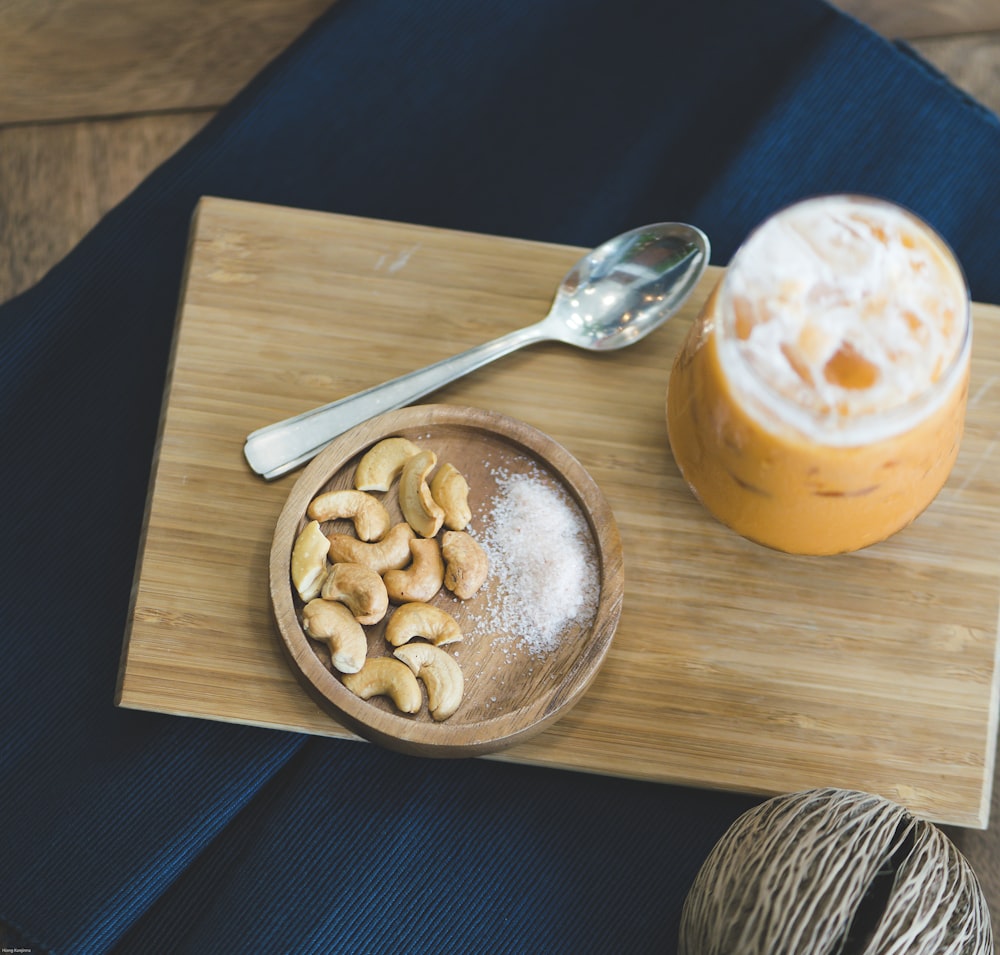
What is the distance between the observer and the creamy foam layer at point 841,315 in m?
0.57

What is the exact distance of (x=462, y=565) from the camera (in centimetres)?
69

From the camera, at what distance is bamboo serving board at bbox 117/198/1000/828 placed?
28.2 inches

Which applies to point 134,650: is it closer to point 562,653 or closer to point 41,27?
point 562,653

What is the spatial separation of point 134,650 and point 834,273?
458 mm

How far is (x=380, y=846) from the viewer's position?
2.47 feet

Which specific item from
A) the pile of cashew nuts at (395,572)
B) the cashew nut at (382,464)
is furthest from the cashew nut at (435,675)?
the cashew nut at (382,464)

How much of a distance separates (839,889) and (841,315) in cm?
30

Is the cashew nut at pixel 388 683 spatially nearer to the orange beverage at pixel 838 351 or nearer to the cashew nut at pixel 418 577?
the cashew nut at pixel 418 577

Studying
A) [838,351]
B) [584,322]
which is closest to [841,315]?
[838,351]

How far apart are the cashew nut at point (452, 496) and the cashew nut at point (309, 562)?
7 cm

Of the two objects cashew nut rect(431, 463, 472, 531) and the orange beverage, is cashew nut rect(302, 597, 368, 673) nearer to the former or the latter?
cashew nut rect(431, 463, 472, 531)

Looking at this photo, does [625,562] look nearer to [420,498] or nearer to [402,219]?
[420,498]

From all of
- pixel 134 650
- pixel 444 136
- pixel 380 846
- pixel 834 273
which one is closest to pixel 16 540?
pixel 134 650

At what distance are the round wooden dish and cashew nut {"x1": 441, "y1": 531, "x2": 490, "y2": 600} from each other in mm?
11
